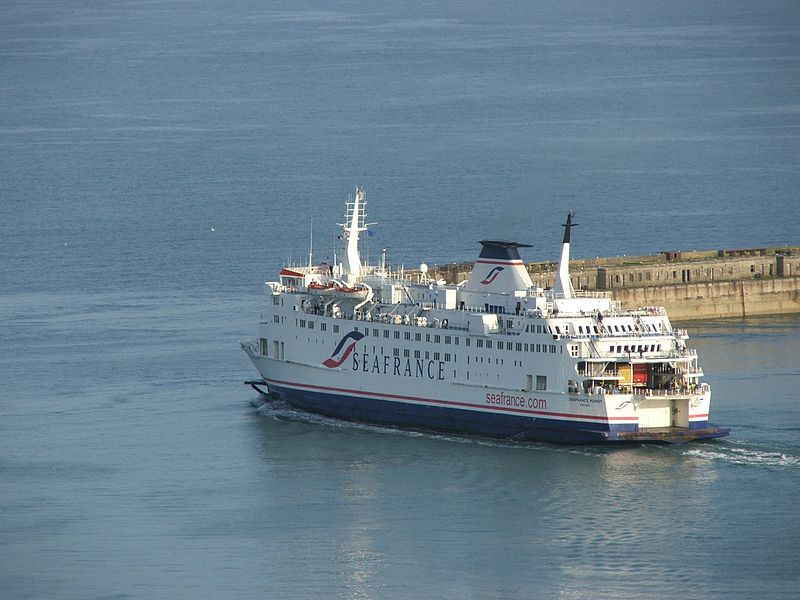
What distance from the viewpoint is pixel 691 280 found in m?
84.6

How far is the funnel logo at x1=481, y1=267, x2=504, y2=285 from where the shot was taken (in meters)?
61.3

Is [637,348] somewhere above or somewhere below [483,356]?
above

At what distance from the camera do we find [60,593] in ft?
153

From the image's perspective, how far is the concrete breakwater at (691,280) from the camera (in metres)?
81.3

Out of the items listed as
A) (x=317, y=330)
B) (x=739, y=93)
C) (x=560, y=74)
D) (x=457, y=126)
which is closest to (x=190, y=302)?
(x=317, y=330)

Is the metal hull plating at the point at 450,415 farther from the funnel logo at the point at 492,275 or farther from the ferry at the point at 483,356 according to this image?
the funnel logo at the point at 492,275

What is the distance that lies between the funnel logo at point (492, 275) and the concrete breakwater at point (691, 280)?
59.9 ft

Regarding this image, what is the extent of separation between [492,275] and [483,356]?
279 cm

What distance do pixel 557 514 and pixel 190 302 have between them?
31465 mm

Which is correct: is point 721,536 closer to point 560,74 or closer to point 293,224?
point 293,224

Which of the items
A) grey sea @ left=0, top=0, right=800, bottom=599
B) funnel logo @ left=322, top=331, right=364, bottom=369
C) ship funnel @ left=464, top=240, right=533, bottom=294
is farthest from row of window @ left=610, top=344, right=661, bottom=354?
funnel logo @ left=322, top=331, right=364, bottom=369

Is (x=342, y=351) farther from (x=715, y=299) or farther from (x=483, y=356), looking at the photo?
(x=715, y=299)

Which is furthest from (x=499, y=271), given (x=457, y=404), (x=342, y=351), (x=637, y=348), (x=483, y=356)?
(x=342, y=351)

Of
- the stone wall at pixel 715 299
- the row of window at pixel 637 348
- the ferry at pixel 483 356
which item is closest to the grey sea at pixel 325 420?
the ferry at pixel 483 356
